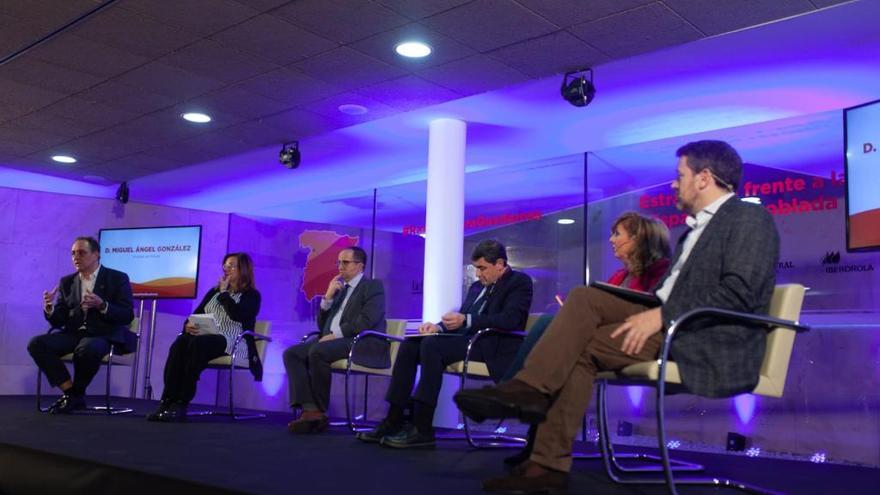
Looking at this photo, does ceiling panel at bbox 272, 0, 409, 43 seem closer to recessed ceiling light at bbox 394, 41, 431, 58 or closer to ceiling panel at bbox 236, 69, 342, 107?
recessed ceiling light at bbox 394, 41, 431, 58

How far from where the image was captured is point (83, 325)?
5348mm

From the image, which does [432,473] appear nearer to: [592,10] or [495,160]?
[592,10]

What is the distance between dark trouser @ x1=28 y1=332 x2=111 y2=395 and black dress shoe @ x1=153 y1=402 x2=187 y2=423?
2.21 feet

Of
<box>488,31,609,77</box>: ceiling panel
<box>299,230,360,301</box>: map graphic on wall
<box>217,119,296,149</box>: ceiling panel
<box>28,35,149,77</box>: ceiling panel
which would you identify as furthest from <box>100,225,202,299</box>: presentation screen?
<box>488,31,609,77</box>: ceiling panel

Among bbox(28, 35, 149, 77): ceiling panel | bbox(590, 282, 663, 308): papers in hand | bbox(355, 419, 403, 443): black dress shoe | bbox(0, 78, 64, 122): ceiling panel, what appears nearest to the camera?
bbox(590, 282, 663, 308): papers in hand

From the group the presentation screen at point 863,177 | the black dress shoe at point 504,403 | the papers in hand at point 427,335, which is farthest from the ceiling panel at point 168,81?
the presentation screen at point 863,177

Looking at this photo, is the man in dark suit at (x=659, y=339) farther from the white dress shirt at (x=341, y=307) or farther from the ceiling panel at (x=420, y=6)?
the white dress shirt at (x=341, y=307)

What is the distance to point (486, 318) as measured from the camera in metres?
→ 3.83

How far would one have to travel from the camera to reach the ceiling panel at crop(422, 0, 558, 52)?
4.07 m

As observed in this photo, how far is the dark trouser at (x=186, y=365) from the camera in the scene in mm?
4887

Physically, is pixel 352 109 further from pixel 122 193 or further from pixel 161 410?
pixel 122 193

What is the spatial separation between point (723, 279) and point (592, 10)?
7.11ft

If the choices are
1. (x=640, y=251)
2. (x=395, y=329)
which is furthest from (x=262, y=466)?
(x=395, y=329)

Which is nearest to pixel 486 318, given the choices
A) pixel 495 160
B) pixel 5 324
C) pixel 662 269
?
pixel 662 269
